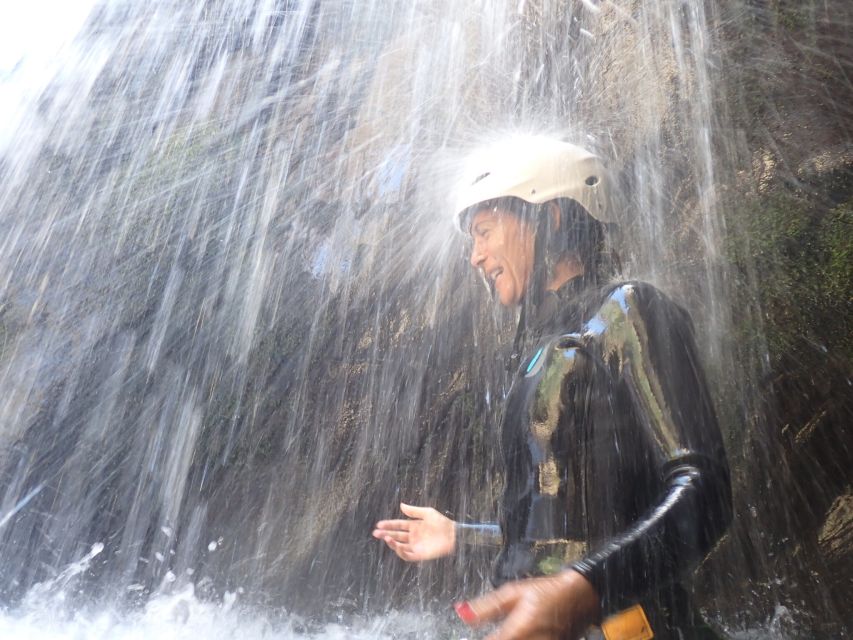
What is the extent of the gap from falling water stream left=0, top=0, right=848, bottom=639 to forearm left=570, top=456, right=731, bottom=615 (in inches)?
21.0

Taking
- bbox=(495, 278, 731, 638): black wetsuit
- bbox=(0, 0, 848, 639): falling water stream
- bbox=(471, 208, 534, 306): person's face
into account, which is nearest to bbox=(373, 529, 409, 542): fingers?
bbox=(0, 0, 848, 639): falling water stream

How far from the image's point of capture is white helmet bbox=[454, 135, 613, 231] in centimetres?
254

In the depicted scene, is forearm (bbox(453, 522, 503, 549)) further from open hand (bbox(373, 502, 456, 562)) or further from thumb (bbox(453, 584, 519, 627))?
thumb (bbox(453, 584, 519, 627))

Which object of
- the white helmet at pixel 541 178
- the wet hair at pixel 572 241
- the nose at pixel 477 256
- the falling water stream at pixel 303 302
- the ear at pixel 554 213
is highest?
the white helmet at pixel 541 178

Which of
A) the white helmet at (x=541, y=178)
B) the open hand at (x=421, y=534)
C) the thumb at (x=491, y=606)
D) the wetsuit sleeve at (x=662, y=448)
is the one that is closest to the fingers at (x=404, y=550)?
the open hand at (x=421, y=534)

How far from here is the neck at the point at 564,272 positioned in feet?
8.11

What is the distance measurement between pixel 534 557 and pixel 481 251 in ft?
3.96

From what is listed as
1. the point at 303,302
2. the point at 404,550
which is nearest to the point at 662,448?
the point at 404,550

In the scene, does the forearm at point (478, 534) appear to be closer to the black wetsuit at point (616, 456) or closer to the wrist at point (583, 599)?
the black wetsuit at point (616, 456)

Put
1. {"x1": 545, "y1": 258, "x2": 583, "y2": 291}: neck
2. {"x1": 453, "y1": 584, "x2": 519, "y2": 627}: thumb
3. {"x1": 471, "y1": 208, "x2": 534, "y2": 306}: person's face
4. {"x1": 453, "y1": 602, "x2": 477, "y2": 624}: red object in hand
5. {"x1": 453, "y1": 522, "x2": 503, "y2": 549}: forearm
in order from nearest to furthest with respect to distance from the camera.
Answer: {"x1": 453, "y1": 584, "x2": 519, "y2": 627}: thumb
{"x1": 453, "y1": 602, "x2": 477, "y2": 624}: red object in hand
{"x1": 453, "y1": 522, "x2": 503, "y2": 549}: forearm
{"x1": 545, "y1": 258, "x2": 583, "y2": 291}: neck
{"x1": 471, "y1": 208, "x2": 534, "y2": 306}: person's face

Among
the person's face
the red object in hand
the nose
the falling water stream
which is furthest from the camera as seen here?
the falling water stream

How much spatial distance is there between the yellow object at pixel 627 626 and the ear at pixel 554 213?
4.46 feet

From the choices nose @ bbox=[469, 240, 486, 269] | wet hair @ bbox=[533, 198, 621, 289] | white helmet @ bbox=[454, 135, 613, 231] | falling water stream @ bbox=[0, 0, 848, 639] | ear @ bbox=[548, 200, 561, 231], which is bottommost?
falling water stream @ bbox=[0, 0, 848, 639]

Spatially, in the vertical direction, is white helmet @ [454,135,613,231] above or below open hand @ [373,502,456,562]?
above
